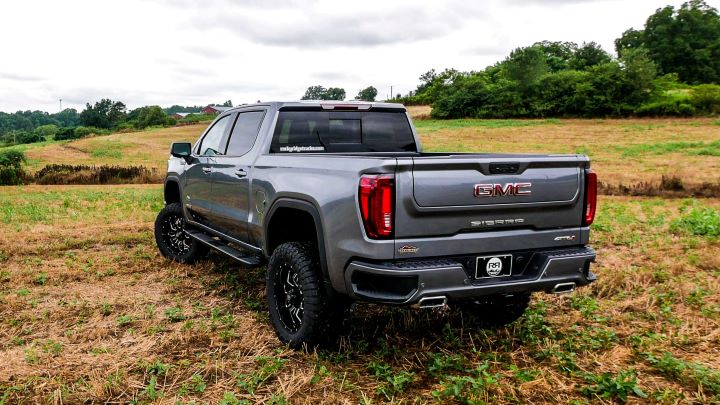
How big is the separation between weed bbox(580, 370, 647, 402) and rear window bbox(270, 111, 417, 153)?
2691 mm

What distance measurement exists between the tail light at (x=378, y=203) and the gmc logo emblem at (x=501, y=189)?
1.87 ft

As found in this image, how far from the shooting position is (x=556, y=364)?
3953 mm

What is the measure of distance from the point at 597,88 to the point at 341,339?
48.3 meters

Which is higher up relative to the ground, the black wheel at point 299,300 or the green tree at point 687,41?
the green tree at point 687,41

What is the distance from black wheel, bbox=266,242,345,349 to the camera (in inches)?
152

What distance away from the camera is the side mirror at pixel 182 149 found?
6.15 m

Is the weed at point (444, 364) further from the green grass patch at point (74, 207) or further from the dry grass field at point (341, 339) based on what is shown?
the green grass patch at point (74, 207)

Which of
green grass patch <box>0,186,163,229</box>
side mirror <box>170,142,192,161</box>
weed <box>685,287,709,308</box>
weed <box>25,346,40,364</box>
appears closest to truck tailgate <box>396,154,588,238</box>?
weed <box>685,287,709,308</box>

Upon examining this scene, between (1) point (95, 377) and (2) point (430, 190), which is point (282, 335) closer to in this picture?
(1) point (95, 377)

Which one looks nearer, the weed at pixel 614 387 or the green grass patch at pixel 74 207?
the weed at pixel 614 387

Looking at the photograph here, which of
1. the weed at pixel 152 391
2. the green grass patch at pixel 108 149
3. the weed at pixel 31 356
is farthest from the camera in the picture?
the green grass patch at pixel 108 149

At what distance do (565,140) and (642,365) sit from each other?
30563mm

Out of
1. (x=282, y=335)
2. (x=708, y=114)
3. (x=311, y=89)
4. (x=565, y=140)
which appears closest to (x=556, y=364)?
(x=282, y=335)

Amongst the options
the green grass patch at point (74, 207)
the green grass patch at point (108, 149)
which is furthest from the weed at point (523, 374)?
the green grass patch at point (108, 149)
